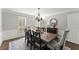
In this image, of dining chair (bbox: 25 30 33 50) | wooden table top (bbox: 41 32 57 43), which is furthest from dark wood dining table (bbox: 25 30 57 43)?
dining chair (bbox: 25 30 33 50)

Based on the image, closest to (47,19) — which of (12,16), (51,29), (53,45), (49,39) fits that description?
(51,29)

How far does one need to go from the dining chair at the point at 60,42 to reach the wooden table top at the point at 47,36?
2.4 inches

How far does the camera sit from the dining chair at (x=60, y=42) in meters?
1.25

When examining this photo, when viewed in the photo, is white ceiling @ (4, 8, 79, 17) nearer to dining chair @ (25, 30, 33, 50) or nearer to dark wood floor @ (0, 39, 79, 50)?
dining chair @ (25, 30, 33, 50)

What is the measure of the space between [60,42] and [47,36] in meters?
0.24

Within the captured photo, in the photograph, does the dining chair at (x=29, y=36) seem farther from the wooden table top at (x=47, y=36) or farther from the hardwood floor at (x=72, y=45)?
the hardwood floor at (x=72, y=45)

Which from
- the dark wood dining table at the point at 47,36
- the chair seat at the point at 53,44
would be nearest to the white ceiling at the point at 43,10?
the dark wood dining table at the point at 47,36

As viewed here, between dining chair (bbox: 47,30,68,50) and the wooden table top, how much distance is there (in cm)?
6

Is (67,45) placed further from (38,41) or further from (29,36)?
(29,36)

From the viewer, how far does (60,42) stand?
1281 mm

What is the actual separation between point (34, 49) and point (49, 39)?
0.30 metres
